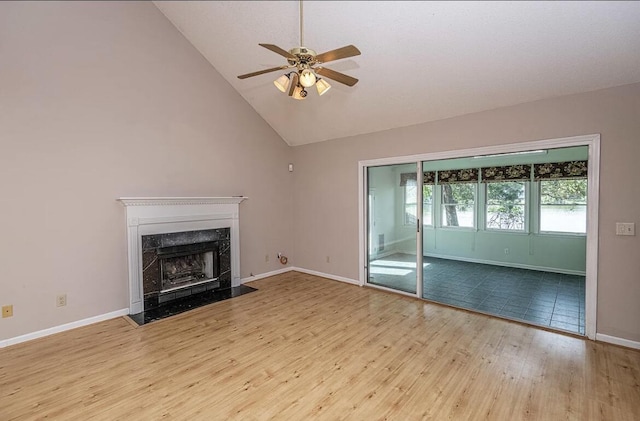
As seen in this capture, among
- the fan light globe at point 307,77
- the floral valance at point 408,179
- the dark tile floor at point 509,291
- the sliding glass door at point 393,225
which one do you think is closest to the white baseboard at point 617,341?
the dark tile floor at point 509,291

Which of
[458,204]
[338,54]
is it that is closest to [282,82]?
[338,54]

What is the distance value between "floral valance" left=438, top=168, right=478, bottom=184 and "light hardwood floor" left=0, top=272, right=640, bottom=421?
3.88m

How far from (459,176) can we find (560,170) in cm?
178

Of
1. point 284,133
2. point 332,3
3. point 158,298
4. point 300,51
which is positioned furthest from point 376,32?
point 158,298

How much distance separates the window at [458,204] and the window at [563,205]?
4.19ft

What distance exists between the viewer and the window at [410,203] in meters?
4.28

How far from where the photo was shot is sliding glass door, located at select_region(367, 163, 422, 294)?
434 centimetres

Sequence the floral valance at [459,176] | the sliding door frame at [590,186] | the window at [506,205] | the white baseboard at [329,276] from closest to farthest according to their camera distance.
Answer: the sliding door frame at [590,186], the white baseboard at [329,276], the window at [506,205], the floral valance at [459,176]

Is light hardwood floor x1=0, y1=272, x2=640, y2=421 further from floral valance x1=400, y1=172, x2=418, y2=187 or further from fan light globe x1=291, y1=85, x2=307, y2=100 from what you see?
fan light globe x1=291, y1=85, x2=307, y2=100

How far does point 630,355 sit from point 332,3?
166 inches

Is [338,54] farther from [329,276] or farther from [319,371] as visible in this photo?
[329,276]

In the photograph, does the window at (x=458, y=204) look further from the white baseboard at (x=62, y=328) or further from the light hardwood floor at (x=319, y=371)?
the white baseboard at (x=62, y=328)

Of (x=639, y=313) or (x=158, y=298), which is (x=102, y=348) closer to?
(x=158, y=298)

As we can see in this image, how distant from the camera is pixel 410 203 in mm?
4355
